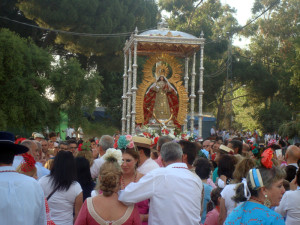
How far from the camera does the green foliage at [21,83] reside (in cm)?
2016

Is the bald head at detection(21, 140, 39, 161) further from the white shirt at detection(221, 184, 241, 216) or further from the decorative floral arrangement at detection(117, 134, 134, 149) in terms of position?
the white shirt at detection(221, 184, 241, 216)

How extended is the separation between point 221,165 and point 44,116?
1787 cm

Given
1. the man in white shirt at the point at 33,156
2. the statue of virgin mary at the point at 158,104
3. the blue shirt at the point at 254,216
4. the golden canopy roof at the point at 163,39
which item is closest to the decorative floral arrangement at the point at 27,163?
the man in white shirt at the point at 33,156

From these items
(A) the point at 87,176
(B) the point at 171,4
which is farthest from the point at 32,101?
(B) the point at 171,4

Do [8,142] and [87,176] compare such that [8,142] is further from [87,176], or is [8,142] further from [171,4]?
[171,4]

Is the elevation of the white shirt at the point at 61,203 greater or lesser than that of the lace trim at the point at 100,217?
lesser

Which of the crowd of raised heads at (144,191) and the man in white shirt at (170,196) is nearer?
the crowd of raised heads at (144,191)

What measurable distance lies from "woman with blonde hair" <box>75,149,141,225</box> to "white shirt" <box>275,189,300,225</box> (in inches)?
69.3

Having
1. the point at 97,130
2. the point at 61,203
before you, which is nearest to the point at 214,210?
the point at 61,203

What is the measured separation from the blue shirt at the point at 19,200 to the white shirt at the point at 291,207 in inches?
103

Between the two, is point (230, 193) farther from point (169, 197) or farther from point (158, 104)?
point (158, 104)

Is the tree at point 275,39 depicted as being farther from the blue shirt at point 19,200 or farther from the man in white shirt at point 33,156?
the blue shirt at point 19,200

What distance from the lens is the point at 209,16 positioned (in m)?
44.9

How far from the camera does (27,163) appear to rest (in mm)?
5078
